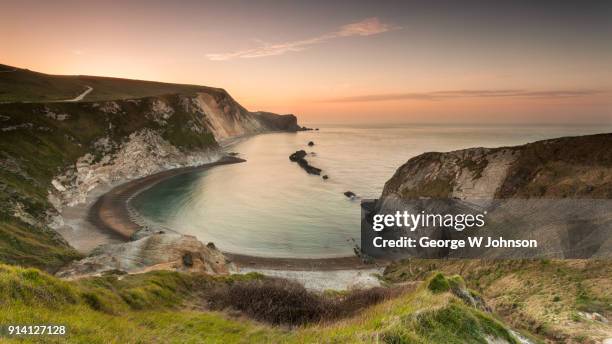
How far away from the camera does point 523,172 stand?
37625 mm

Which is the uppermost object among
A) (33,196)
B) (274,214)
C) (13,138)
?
(13,138)

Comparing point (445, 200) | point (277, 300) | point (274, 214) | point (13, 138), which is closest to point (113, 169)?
point (13, 138)

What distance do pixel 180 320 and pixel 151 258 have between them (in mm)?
18430

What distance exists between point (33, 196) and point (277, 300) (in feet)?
165

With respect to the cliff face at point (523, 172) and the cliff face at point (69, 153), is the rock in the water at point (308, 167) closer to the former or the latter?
the cliff face at point (69, 153)

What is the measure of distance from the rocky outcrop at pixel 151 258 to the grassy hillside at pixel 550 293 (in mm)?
21498

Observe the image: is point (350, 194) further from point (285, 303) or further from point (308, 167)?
point (285, 303)

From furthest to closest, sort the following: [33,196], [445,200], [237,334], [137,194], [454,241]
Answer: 1. [137,194]
2. [33,196]
3. [445,200]
4. [454,241]
5. [237,334]

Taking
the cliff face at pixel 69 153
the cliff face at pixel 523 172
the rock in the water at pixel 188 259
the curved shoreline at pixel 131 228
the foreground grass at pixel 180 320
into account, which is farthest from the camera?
the curved shoreline at pixel 131 228

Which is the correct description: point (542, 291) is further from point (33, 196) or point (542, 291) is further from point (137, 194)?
point (137, 194)

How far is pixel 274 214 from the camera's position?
6038 cm

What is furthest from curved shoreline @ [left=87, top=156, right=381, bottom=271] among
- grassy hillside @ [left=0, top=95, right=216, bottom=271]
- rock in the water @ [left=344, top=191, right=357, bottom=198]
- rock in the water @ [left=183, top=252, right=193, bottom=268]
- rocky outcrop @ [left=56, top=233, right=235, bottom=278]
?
rock in the water @ [left=344, top=191, right=357, bottom=198]

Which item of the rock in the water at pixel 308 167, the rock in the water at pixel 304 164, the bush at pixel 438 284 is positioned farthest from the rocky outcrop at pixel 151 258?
the rock in the water at pixel 304 164

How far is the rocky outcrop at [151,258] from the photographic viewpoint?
25.0 m
